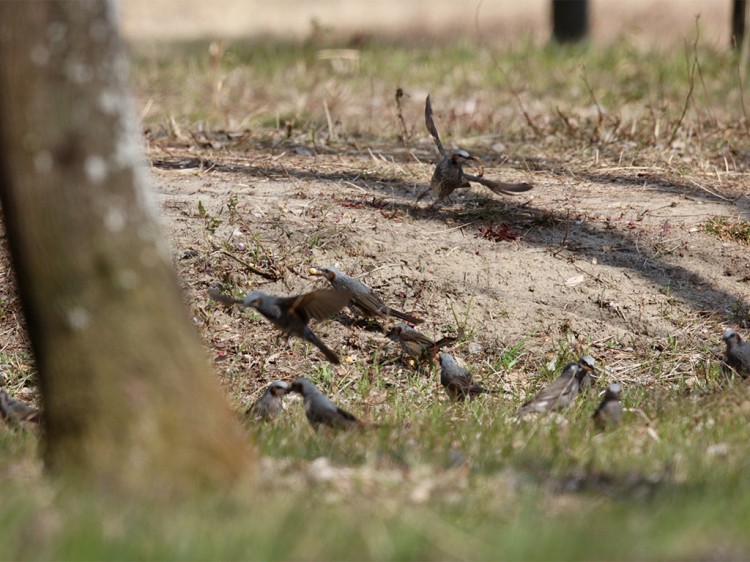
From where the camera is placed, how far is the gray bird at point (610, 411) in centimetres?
498

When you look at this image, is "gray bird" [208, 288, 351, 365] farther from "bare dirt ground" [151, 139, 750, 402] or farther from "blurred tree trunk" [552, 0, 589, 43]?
"blurred tree trunk" [552, 0, 589, 43]

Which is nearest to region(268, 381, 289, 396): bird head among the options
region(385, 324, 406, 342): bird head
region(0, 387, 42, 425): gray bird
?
region(385, 324, 406, 342): bird head

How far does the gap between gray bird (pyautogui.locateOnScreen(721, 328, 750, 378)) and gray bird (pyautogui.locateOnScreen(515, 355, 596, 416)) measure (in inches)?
32.1

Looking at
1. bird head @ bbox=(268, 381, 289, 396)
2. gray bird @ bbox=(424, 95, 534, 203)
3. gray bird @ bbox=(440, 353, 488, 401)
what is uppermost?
gray bird @ bbox=(424, 95, 534, 203)

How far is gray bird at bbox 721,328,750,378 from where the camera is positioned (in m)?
5.75

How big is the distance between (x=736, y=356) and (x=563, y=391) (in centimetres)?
114

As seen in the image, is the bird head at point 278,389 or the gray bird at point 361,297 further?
the gray bird at point 361,297

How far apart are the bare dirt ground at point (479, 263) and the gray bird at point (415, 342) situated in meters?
0.24

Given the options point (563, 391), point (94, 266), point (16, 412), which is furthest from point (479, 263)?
point (94, 266)

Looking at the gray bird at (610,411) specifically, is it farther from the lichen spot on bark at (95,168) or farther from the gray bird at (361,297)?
the lichen spot on bark at (95,168)

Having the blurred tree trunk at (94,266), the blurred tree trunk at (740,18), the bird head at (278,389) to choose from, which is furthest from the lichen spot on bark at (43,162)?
the blurred tree trunk at (740,18)

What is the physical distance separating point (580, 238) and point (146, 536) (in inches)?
191

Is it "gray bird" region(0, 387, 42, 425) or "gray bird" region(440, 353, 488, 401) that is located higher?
"gray bird" region(0, 387, 42, 425)

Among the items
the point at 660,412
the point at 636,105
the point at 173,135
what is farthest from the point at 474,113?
the point at 660,412
